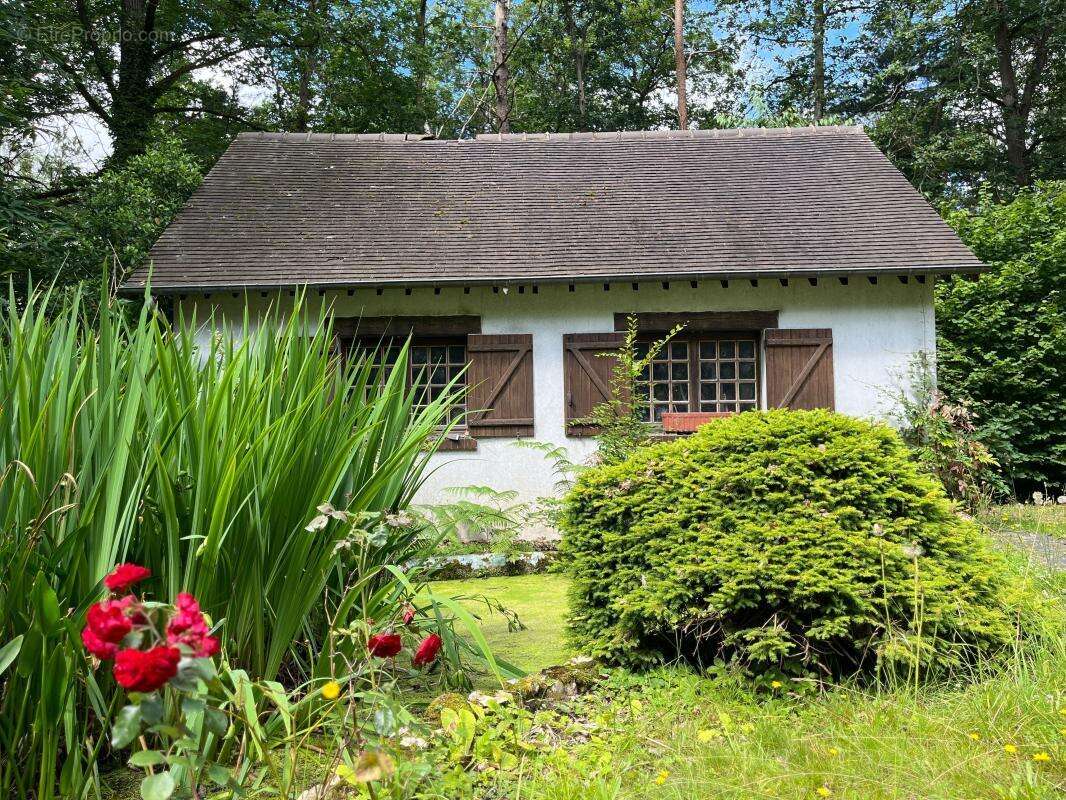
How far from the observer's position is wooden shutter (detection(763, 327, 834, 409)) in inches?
299

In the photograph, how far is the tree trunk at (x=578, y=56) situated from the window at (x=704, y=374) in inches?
534

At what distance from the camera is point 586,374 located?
7637 mm

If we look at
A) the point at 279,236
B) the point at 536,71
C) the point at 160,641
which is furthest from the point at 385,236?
the point at 536,71

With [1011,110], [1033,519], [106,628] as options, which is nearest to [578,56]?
[1011,110]

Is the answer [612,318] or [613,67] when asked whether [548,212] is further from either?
[613,67]

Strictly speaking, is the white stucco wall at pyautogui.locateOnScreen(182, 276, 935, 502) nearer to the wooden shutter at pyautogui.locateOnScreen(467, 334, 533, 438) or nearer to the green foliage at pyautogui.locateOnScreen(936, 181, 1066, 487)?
the wooden shutter at pyautogui.locateOnScreen(467, 334, 533, 438)

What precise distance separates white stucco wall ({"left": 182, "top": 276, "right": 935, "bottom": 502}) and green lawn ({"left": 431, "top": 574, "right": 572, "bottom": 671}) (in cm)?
187

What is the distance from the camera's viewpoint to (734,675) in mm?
2572

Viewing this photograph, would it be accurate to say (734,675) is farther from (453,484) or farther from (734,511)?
(453,484)

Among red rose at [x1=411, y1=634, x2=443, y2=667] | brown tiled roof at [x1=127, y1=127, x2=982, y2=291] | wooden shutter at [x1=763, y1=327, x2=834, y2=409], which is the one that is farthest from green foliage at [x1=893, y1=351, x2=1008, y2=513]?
red rose at [x1=411, y1=634, x2=443, y2=667]

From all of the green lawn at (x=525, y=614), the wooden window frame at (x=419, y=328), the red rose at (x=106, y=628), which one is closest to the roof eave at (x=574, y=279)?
the wooden window frame at (x=419, y=328)

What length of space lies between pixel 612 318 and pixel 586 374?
70cm

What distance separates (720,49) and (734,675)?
2106 cm

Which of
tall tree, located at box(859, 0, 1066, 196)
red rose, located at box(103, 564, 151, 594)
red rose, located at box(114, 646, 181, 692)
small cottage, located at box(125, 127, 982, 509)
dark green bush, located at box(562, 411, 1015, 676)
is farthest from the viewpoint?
tall tree, located at box(859, 0, 1066, 196)
